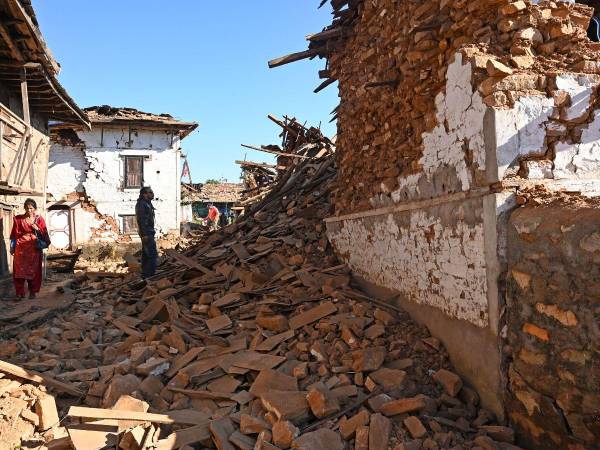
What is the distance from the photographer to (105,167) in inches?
845

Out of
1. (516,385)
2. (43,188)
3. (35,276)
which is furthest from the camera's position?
(43,188)

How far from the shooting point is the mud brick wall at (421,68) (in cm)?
367

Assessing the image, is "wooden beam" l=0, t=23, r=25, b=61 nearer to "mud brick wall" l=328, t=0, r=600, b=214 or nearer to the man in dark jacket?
the man in dark jacket

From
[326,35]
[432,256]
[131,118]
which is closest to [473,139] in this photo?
[432,256]

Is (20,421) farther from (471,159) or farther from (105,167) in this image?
(105,167)

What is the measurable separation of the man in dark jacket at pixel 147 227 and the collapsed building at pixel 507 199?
5.62m

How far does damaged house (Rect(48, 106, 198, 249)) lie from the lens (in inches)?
827

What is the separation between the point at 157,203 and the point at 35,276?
533 inches

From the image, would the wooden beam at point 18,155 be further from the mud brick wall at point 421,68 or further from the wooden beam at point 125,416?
the wooden beam at point 125,416

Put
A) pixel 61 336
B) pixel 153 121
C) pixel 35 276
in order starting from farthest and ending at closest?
pixel 153 121, pixel 35 276, pixel 61 336

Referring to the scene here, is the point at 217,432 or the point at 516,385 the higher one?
the point at 516,385

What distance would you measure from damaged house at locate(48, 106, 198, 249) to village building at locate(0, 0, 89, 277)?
9.66 meters

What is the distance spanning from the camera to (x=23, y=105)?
29.7 ft

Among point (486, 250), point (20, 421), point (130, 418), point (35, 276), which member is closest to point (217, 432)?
point (130, 418)
